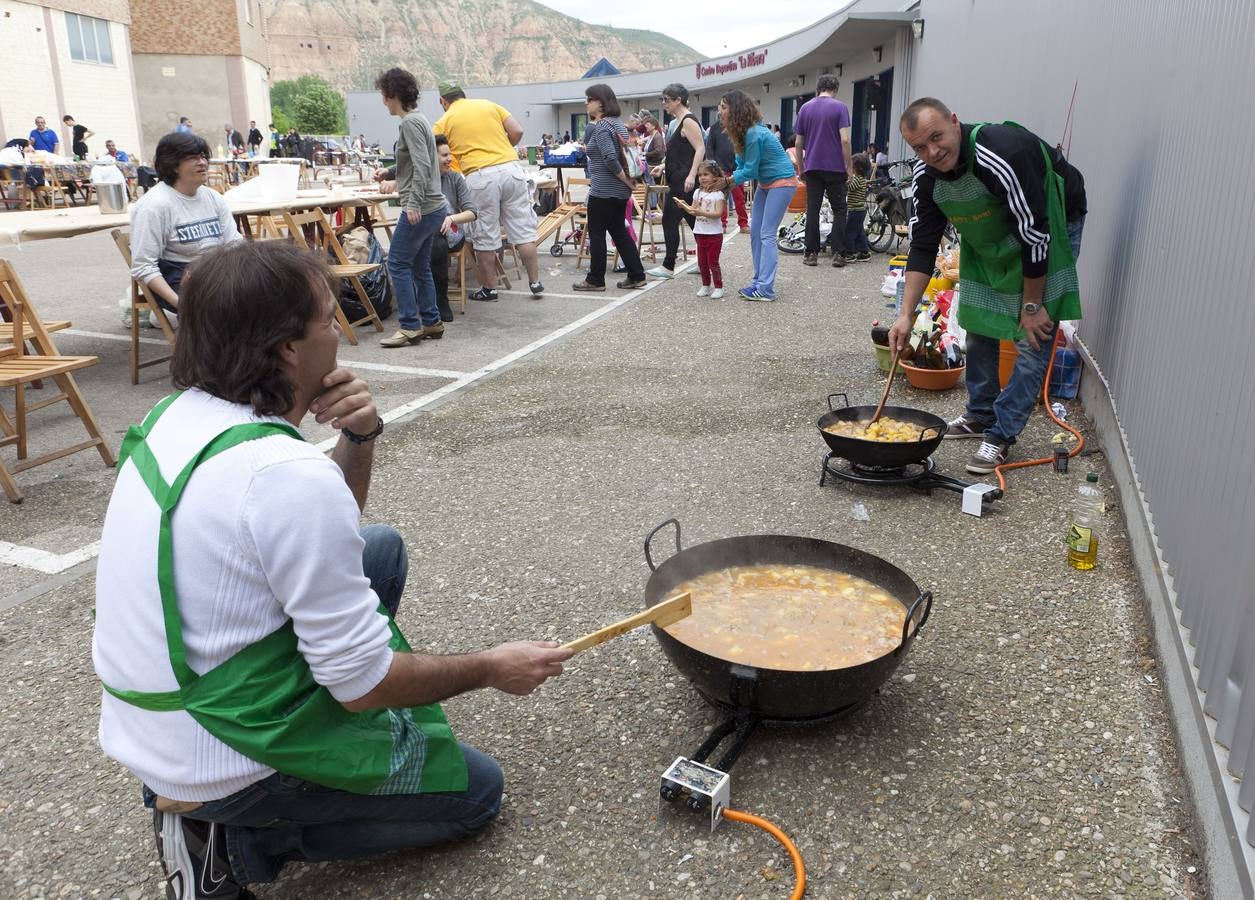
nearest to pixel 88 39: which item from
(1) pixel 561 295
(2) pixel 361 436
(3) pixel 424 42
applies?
(1) pixel 561 295

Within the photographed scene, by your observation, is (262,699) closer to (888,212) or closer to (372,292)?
(372,292)

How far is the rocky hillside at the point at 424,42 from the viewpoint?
141625 millimetres

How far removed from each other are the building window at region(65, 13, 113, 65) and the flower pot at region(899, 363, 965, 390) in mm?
39013

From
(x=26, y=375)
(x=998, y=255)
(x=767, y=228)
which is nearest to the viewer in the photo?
(x=998, y=255)

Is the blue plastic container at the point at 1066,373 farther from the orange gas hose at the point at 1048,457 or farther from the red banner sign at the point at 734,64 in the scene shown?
the red banner sign at the point at 734,64

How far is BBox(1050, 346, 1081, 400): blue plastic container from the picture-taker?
576 cm

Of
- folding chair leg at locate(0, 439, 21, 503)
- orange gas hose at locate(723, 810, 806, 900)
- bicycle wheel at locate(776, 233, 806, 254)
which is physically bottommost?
orange gas hose at locate(723, 810, 806, 900)

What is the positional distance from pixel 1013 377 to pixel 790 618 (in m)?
2.49

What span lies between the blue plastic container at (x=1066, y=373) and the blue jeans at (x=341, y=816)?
4.80m

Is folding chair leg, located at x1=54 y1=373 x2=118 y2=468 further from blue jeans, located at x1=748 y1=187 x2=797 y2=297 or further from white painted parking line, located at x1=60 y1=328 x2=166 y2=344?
blue jeans, located at x1=748 y1=187 x2=797 y2=297

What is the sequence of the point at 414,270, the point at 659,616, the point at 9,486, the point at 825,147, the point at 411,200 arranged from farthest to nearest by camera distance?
the point at 825,147 → the point at 414,270 → the point at 411,200 → the point at 9,486 → the point at 659,616

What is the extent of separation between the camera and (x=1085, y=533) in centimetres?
366

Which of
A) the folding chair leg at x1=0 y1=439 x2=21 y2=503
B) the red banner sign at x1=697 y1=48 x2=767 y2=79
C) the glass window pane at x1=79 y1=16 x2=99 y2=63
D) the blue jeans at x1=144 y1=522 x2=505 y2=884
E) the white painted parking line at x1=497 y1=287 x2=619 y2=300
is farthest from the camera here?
the glass window pane at x1=79 y1=16 x2=99 y2=63

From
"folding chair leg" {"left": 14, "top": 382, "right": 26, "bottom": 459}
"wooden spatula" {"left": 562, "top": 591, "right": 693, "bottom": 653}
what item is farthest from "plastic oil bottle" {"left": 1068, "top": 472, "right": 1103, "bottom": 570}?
"folding chair leg" {"left": 14, "top": 382, "right": 26, "bottom": 459}
